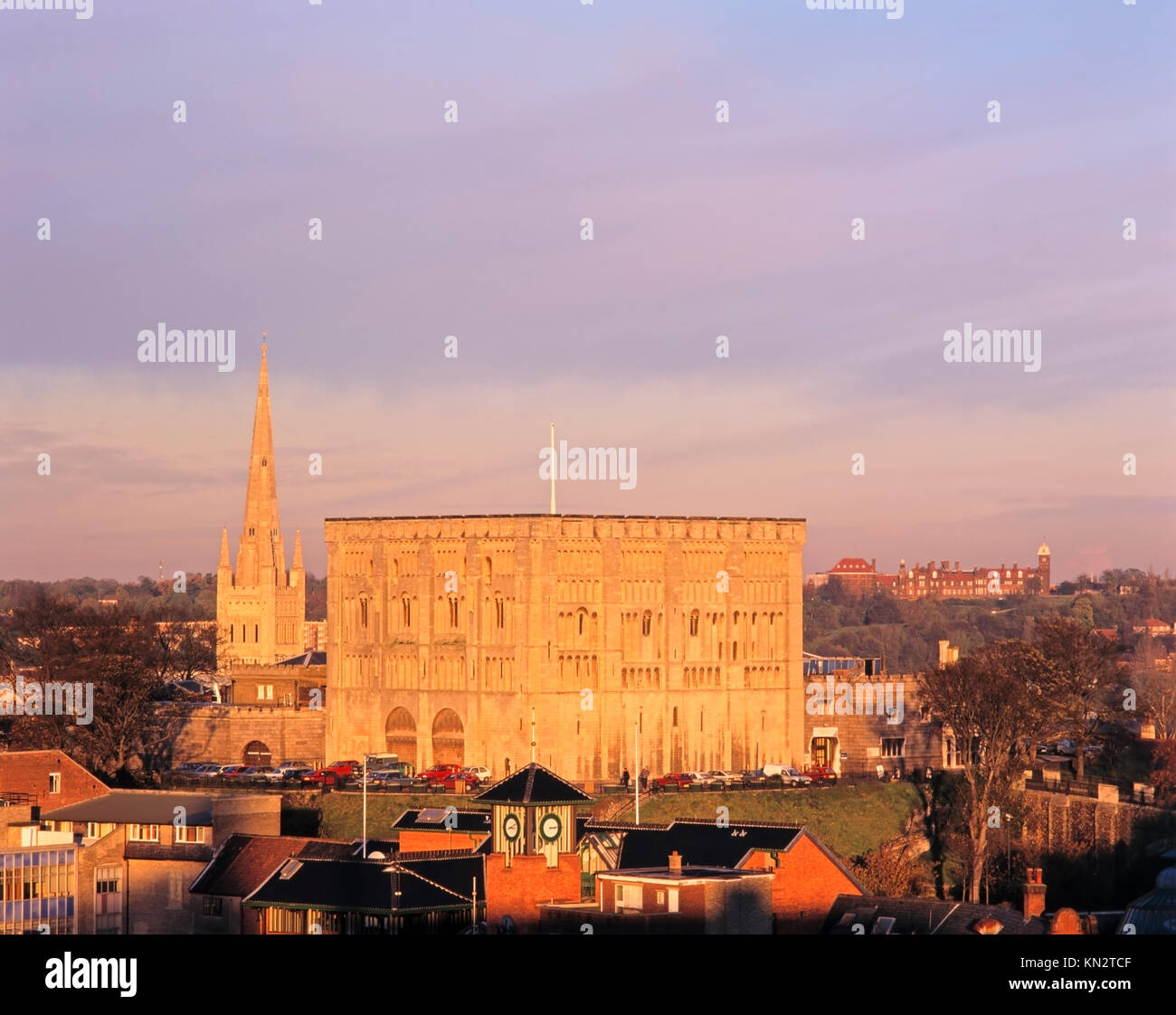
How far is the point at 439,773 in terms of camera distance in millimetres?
108812

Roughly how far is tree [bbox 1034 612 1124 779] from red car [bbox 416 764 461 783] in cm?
2766

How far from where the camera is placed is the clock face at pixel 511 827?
72.2 m

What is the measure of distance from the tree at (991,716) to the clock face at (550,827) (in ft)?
108

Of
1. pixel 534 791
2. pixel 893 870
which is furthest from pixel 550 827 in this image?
pixel 893 870

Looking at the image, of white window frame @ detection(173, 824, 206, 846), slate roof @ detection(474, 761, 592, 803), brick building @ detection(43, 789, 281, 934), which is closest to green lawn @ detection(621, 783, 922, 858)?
brick building @ detection(43, 789, 281, 934)

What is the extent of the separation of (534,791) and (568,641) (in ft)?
128

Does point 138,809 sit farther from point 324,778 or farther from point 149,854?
point 324,778

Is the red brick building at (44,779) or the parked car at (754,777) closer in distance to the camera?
the red brick building at (44,779)

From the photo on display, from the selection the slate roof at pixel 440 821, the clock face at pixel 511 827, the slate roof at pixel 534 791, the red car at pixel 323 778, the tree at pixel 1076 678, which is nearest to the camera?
the clock face at pixel 511 827


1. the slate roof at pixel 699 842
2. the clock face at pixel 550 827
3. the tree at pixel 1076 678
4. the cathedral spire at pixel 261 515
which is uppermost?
the cathedral spire at pixel 261 515

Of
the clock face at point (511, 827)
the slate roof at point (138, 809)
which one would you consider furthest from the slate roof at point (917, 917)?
the slate roof at point (138, 809)

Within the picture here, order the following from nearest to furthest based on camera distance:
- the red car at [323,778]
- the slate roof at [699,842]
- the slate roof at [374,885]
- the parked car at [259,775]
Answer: the slate roof at [374,885] → the slate roof at [699,842] → the red car at [323,778] → the parked car at [259,775]

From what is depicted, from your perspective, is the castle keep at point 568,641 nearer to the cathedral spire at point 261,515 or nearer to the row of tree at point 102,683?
the row of tree at point 102,683
